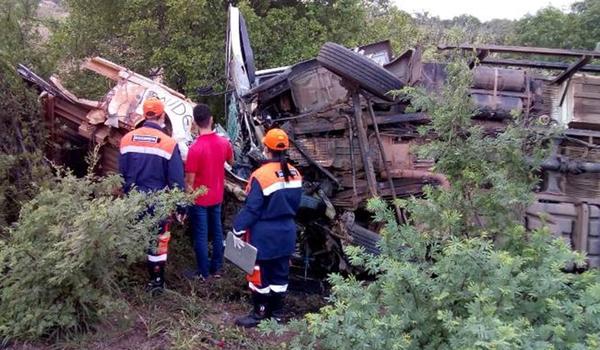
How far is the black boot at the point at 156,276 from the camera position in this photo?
194 inches

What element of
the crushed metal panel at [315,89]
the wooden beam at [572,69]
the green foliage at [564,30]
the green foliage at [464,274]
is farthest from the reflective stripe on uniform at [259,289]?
the green foliage at [564,30]

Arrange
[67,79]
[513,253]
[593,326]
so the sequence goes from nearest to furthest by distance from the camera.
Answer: [593,326] < [513,253] < [67,79]

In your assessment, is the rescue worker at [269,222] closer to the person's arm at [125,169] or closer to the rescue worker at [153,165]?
the rescue worker at [153,165]

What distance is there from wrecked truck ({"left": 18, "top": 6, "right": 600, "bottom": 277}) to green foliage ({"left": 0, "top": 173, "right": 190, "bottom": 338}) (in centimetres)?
169

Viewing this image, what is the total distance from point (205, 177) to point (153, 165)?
2.13ft

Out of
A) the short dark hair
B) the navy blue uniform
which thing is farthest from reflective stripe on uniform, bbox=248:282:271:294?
the short dark hair

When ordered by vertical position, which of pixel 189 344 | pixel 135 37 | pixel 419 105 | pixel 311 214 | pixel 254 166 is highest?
pixel 135 37

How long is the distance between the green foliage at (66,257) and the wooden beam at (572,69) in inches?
146

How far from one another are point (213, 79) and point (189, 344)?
17.4ft

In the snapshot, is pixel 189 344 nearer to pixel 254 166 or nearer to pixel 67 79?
pixel 254 166

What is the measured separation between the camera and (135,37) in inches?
344

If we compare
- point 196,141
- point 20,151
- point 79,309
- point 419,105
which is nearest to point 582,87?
point 419,105

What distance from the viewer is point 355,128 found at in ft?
18.4

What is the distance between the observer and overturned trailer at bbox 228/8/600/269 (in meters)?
5.28
